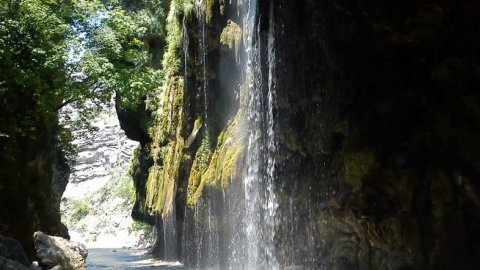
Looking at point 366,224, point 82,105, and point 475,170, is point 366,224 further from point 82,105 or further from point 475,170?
point 82,105

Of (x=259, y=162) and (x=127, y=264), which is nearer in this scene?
(x=259, y=162)

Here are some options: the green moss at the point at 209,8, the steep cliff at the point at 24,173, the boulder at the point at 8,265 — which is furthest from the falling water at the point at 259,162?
the boulder at the point at 8,265

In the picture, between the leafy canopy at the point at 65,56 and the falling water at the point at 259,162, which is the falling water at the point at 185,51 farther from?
the falling water at the point at 259,162

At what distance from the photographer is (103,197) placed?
67.4 m

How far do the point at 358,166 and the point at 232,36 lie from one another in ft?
21.5

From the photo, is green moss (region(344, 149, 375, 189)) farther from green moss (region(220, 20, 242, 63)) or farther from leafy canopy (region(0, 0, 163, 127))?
leafy canopy (region(0, 0, 163, 127))

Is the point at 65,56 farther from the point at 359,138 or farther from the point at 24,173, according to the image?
the point at 359,138

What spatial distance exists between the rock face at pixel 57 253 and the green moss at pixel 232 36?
296 inches

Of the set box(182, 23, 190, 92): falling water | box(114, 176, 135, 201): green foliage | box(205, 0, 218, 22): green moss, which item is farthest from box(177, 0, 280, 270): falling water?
box(114, 176, 135, 201): green foliage

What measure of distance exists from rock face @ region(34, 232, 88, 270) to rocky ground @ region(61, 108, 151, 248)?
107 feet

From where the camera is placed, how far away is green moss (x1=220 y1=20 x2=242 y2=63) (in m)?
14.3

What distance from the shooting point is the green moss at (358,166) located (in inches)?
386

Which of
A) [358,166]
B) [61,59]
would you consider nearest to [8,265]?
[358,166]

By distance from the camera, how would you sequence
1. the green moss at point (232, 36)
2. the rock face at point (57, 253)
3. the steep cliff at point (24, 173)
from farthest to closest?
the green moss at point (232, 36) < the steep cliff at point (24, 173) < the rock face at point (57, 253)
